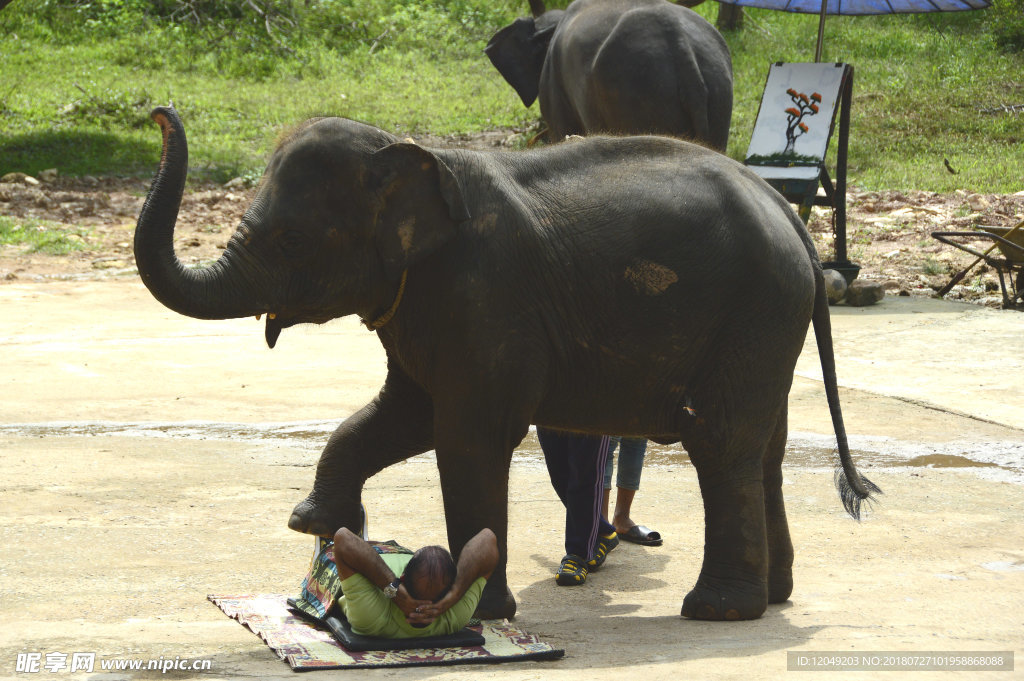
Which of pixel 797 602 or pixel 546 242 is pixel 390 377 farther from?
pixel 797 602

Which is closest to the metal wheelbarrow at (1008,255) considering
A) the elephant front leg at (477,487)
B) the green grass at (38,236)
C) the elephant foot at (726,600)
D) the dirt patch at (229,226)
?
the dirt patch at (229,226)

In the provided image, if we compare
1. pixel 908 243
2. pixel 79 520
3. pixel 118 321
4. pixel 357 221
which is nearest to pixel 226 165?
pixel 118 321

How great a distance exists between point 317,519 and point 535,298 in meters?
1.06

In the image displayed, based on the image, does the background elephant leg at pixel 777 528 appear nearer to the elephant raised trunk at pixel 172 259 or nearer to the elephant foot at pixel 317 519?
the elephant foot at pixel 317 519

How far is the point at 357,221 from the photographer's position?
13.9ft

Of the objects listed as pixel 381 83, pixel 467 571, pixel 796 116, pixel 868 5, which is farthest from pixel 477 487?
pixel 381 83

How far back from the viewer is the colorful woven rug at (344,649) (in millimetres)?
3775

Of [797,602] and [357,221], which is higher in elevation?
[357,221]

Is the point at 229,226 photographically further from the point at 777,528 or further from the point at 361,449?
the point at 777,528

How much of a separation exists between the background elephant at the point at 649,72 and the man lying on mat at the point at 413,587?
17.2ft

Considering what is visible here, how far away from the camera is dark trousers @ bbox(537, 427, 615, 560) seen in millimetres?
4949

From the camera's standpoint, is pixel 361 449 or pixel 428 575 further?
pixel 361 449

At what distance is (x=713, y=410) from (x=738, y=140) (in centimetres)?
1362

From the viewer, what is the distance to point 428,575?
3885mm
